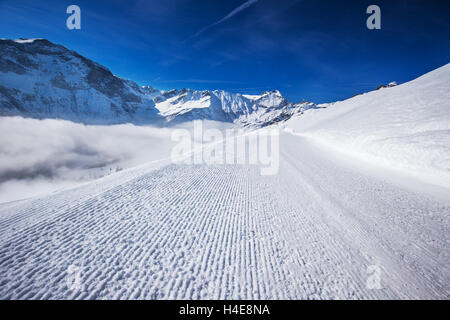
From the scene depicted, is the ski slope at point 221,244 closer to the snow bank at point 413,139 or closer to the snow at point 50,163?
the snow bank at point 413,139

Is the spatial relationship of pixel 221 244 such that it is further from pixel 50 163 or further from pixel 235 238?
pixel 50 163

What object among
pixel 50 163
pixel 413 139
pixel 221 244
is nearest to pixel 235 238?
pixel 221 244

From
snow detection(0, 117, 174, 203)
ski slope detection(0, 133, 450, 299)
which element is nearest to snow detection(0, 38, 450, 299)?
ski slope detection(0, 133, 450, 299)

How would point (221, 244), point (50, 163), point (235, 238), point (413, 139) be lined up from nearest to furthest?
point (221, 244), point (235, 238), point (413, 139), point (50, 163)

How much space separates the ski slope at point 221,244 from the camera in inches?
96.1

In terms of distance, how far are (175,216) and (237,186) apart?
273 centimetres

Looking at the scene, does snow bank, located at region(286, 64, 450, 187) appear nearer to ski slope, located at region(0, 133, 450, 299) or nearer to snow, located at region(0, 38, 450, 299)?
snow, located at region(0, 38, 450, 299)

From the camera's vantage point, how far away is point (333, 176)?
7305mm

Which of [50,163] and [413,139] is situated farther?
[50,163]

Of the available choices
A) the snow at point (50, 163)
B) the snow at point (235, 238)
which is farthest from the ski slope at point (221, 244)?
the snow at point (50, 163)

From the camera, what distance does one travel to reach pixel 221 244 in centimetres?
329

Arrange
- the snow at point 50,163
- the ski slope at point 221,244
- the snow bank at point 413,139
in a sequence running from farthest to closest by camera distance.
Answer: the snow at point 50,163
the snow bank at point 413,139
the ski slope at point 221,244
